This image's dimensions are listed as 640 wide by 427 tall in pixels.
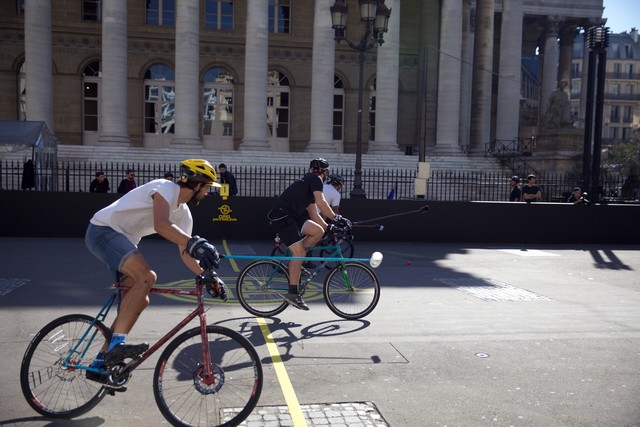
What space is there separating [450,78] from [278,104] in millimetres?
9945

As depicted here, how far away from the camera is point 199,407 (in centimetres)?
435

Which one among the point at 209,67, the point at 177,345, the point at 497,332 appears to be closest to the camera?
the point at 177,345

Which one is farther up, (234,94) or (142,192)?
(234,94)

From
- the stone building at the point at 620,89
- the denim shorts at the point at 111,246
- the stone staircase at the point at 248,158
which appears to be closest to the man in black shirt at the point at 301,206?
the denim shorts at the point at 111,246

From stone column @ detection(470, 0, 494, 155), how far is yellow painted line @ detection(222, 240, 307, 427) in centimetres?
2903

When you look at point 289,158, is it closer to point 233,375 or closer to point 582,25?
point 233,375

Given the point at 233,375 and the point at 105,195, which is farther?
the point at 105,195

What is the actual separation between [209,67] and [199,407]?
32.0 metres

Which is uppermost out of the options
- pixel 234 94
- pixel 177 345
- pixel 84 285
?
pixel 234 94

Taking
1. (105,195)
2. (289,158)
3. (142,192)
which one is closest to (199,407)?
(142,192)

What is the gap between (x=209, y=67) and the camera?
3444 cm

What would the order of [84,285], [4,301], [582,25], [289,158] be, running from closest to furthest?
1. [4,301]
2. [84,285]
3. [289,158]
4. [582,25]

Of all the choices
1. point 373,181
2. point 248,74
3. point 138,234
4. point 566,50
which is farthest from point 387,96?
point 138,234

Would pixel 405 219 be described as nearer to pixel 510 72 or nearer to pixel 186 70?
pixel 186 70
